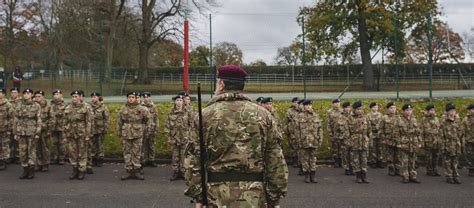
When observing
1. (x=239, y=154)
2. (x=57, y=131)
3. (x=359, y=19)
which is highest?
(x=359, y=19)

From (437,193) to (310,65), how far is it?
9357 mm

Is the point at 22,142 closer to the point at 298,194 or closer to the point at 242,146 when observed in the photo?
the point at 298,194

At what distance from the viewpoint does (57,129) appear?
12055 millimetres

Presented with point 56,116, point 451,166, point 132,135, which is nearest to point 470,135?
point 451,166

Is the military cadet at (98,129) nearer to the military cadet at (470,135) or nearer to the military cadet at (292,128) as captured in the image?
the military cadet at (292,128)

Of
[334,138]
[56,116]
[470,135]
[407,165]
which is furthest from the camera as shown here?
[334,138]

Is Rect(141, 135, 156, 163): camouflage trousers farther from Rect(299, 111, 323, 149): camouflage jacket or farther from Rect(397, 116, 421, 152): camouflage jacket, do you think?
Rect(397, 116, 421, 152): camouflage jacket

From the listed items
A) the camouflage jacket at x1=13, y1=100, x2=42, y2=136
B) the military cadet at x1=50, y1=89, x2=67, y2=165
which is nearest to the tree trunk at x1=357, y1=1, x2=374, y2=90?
the military cadet at x1=50, y1=89, x2=67, y2=165

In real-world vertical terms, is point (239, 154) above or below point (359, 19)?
below

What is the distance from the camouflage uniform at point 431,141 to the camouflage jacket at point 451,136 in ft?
0.92

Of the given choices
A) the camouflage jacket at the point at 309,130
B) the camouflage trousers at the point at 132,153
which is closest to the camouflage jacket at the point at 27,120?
the camouflage trousers at the point at 132,153

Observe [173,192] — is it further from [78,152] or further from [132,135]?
[78,152]

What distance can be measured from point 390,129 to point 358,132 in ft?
3.96

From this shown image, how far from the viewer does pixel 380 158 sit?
12.2m
